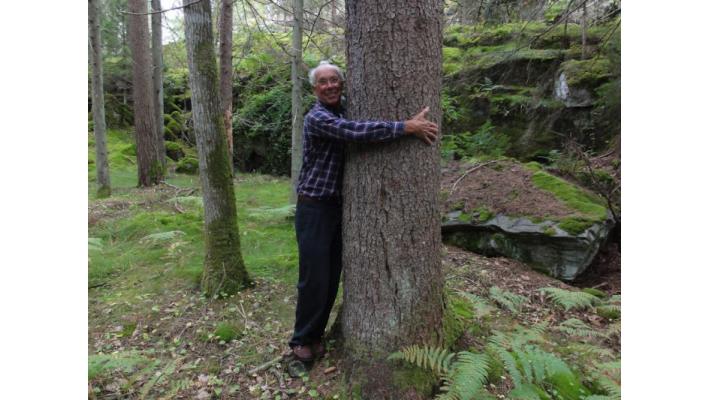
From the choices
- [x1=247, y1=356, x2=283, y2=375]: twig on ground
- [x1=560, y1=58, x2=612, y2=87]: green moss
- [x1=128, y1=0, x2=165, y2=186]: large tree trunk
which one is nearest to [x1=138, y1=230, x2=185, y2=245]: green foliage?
[x1=247, y1=356, x2=283, y2=375]: twig on ground

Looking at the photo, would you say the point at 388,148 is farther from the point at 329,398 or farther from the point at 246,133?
the point at 246,133

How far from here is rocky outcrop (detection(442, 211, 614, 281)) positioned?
528 cm

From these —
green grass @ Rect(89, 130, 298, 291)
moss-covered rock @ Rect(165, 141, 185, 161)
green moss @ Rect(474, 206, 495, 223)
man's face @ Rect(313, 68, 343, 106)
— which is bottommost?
green grass @ Rect(89, 130, 298, 291)

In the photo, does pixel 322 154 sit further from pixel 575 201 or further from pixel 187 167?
pixel 187 167

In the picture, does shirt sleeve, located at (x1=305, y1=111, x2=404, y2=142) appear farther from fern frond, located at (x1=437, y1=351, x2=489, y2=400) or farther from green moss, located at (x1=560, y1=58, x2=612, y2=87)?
green moss, located at (x1=560, y1=58, x2=612, y2=87)

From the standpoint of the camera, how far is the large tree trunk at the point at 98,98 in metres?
9.98

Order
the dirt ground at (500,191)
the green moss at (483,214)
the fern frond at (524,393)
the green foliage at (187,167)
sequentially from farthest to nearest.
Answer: the green foliage at (187,167)
the green moss at (483,214)
the dirt ground at (500,191)
the fern frond at (524,393)

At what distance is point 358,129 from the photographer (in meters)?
2.64

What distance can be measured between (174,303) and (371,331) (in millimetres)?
2563

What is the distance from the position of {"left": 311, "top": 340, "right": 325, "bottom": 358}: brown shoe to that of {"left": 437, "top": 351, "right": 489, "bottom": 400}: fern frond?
1.04 m

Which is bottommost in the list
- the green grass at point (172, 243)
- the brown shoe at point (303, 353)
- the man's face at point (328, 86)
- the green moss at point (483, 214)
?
the brown shoe at point (303, 353)

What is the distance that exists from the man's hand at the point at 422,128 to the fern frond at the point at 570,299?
2492mm

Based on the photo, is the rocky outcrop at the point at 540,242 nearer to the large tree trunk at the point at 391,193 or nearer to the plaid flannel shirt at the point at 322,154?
the large tree trunk at the point at 391,193

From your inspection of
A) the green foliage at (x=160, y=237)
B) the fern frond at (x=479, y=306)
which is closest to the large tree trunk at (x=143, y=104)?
the green foliage at (x=160, y=237)
